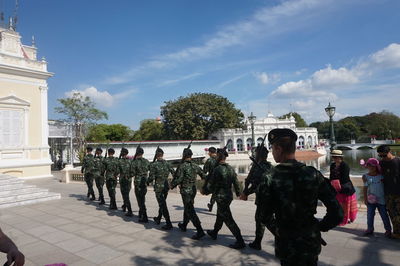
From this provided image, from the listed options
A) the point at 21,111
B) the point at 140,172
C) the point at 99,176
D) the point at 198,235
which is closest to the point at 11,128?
the point at 21,111

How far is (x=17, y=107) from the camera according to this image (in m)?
18.7

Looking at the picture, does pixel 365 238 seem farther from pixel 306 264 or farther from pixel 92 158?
pixel 92 158

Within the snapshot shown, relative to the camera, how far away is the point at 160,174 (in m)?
6.76

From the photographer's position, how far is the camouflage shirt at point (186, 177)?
19.8ft

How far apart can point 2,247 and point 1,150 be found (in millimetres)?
18695

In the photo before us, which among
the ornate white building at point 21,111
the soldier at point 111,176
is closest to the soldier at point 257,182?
the soldier at point 111,176

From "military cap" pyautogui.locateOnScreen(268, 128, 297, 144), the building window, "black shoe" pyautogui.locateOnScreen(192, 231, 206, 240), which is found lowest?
"black shoe" pyautogui.locateOnScreen(192, 231, 206, 240)

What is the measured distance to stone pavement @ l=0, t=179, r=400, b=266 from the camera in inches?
181

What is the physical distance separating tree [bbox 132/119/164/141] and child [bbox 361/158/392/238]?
50164 millimetres

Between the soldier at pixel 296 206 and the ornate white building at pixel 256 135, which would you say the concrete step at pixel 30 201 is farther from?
the ornate white building at pixel 256 135

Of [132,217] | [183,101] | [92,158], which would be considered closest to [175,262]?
[132,217]

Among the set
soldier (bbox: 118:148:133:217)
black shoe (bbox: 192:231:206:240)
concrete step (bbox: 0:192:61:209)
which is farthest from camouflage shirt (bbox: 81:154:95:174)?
black shoe (bbox: 192:231:206:240)

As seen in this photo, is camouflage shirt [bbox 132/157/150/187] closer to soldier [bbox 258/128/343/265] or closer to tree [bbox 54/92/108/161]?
soldier [bbox 258/128/343/265]

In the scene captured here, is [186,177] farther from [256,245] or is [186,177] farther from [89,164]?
[89,164]
